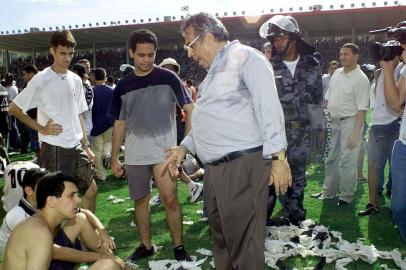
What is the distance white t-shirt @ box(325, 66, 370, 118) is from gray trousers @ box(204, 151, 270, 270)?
11.8ft

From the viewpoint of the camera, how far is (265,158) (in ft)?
10.3

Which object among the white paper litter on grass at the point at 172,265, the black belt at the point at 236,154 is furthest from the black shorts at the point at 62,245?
the black belt at the point at 236,154

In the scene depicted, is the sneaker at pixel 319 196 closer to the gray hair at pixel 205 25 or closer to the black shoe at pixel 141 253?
the black shoe at pixel 141 253

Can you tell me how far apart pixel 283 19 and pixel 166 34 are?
33278 millimetres

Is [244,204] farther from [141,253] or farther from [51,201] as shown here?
[141,253]

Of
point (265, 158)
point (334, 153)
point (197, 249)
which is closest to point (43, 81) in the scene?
point (197, 249)

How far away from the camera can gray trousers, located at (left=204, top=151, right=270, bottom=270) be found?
10.6ft

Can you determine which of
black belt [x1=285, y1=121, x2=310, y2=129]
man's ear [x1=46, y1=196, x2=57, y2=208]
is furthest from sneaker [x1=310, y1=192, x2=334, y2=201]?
man's ear [x1=46, y1=196, x2=57, y2=208]

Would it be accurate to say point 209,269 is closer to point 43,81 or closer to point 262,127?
point 262,127

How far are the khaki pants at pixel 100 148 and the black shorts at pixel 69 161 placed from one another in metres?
4.01

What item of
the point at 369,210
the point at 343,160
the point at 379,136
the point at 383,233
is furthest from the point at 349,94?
the point at 383,233

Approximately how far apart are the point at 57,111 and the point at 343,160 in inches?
155

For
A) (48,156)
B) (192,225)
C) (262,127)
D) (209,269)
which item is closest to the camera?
(262,127)

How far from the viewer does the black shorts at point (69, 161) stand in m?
4.86
